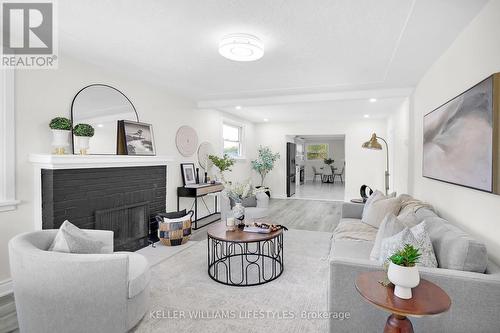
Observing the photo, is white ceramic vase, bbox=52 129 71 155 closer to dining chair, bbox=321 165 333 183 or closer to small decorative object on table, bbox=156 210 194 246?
small decorative object on table, bbox=156 210 194 246

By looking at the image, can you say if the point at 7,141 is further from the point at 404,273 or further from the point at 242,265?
the point at 404,273

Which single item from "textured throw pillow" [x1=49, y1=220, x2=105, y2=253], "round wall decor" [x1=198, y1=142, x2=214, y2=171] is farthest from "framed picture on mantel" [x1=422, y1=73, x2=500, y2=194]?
"round wall decor" [x1=198, y1=142, x2=214, y2=171]

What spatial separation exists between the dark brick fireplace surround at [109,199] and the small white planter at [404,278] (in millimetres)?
3130

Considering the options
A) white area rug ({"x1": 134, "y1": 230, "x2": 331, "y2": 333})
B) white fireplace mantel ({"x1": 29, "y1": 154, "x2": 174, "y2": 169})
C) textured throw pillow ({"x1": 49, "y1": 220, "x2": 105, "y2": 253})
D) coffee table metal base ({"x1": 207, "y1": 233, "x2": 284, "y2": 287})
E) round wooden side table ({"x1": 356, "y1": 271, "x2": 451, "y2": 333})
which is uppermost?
white fireplace mantel ({"x1": 29, "y1": 154, "x2": 174, "y2": 169})

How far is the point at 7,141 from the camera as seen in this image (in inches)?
103

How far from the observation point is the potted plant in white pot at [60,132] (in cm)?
288

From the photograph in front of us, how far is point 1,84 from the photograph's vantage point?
258 centimetres

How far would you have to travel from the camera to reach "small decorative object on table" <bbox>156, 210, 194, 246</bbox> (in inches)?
154

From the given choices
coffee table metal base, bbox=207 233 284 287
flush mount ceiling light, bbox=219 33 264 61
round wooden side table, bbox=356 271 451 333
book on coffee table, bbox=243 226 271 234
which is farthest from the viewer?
book on coffee table, bbox=243 226 271 234

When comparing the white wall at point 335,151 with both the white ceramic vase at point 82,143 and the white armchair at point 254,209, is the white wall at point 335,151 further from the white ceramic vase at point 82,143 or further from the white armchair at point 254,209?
the white ceramic vase at point 82,143

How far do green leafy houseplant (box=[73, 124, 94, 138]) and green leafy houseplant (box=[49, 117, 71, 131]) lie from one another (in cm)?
13

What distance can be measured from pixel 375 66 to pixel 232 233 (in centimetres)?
264

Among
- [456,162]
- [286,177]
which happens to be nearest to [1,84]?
[456,162]

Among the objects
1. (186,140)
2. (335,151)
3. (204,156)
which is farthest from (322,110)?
(335,151)
